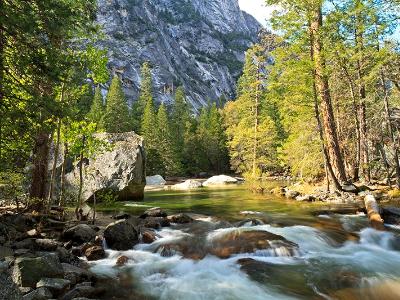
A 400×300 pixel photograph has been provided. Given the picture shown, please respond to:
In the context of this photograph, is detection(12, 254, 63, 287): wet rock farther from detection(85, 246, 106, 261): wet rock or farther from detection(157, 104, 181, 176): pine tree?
detection(157, 104, 181, 176): pine tree

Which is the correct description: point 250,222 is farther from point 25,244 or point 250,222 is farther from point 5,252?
point 5,252

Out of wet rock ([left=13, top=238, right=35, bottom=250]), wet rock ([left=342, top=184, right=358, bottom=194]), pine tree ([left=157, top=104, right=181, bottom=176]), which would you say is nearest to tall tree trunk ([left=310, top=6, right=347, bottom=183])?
wet rock ([left=342, top=184, right=358, bottom=194])

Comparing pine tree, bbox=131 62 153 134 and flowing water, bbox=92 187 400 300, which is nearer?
flowing water, bbox=92 187 400 300

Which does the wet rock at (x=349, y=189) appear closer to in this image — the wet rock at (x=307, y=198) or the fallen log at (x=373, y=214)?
the wet rock at (x=307, y=198)

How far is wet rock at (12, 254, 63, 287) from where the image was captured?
718 centimetres

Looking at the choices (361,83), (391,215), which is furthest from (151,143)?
(391,215)

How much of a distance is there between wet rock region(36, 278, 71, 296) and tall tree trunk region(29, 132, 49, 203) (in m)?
5.69

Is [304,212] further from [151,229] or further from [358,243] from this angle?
[151,229]

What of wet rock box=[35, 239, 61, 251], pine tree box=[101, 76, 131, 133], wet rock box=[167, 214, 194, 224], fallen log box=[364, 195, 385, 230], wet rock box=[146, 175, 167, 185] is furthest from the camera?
pine tree box=[101, 76, 131, 133]

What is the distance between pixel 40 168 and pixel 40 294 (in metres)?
6.73

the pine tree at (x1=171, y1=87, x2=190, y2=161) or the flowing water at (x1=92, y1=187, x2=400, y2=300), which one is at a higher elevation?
the pine tree at (x1=171, y1=87, x2=190, y2=161)

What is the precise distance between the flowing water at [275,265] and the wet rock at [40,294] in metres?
1.78

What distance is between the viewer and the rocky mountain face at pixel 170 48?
119250mm

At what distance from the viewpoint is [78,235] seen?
36.3ft
